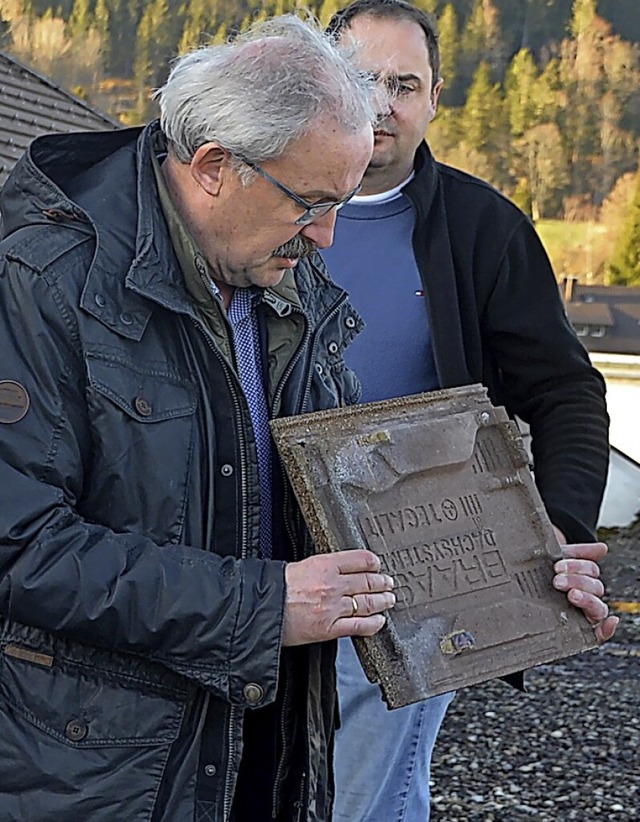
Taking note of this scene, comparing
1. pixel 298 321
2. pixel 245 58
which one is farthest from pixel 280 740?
pixel 245 58

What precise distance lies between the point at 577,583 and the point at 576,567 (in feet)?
0.11

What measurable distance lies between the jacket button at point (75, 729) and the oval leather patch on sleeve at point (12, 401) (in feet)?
1.50

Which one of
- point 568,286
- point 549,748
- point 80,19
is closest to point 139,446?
point 549,748

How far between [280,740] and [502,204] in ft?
4.90

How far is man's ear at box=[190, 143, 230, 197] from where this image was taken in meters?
1.95

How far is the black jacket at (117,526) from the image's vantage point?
181 cm

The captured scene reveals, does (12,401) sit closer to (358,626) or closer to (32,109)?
(358,626)

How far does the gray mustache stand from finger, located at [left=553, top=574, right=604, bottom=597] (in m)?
0.76

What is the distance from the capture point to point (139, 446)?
6.21 ft

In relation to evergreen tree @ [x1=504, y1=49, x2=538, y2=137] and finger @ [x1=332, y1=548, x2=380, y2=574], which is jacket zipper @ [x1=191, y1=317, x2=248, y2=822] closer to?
finger @ [x1=332, y1=548, x2=380, y2=574]

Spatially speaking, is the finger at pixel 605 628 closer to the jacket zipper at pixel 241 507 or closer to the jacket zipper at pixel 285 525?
the jacket zipper at pixel 285 525

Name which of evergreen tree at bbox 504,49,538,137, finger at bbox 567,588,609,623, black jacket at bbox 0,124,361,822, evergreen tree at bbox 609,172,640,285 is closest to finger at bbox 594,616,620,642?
finger at bbox 567,588,609,623

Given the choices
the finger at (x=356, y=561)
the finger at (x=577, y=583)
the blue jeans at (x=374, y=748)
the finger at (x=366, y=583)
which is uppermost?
the finger at (x=356, y=561)

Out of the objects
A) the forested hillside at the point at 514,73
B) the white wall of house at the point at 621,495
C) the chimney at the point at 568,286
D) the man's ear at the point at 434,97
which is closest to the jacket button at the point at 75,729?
the man's ear at the point at 434,97
